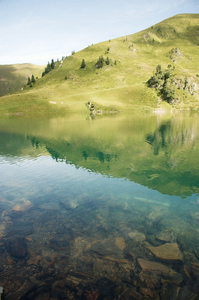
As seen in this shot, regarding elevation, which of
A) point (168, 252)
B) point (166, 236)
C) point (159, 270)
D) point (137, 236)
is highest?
point (159, 270)

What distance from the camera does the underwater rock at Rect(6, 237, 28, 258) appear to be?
10.6 m

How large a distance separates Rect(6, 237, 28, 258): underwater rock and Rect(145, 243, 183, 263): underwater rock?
7504 millimetres

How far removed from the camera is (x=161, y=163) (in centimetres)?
2714

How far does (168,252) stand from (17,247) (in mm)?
9129

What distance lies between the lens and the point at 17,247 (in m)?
11.0

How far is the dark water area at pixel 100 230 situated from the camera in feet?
27.7

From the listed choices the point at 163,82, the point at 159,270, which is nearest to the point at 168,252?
the point at 159,270

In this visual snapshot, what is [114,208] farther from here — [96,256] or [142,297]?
[142,297]

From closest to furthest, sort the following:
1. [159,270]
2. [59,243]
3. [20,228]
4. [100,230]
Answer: [159,270] → [59,243] → [100,230] → [20,228]

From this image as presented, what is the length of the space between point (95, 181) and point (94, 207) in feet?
20.1

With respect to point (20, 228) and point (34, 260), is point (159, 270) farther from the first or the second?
point (20, 228)

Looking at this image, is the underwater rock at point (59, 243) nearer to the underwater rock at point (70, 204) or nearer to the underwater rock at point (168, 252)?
the underwater rock at point (70, 204)

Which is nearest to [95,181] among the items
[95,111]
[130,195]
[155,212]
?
[130,195]

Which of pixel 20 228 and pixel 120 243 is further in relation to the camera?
pixel 20 228
